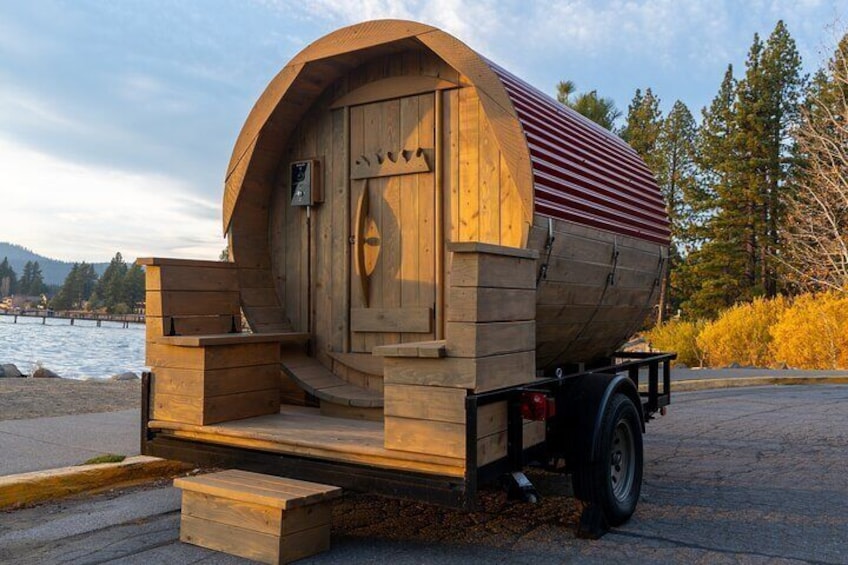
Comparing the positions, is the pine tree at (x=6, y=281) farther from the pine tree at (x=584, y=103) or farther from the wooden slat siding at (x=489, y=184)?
the wooden slat siding at (x=489, y=184)

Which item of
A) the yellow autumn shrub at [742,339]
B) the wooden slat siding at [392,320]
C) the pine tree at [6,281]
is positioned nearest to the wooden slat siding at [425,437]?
the wooden slat siding at [392,320]

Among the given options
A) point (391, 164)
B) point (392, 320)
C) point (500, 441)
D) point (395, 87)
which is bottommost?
point (500, 441)

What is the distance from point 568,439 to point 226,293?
3.06 meters

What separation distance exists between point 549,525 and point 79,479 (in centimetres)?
365

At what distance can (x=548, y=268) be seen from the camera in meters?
4.63

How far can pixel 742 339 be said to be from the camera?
21.5 meters

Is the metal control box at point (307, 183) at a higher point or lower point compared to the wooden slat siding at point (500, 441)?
higher

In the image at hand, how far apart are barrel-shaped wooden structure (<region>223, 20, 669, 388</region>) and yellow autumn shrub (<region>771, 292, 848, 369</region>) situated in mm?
15595

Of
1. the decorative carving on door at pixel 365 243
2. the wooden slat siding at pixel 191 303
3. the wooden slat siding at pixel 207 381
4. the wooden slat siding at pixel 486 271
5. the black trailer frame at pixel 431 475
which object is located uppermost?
the decorative carving on door at pixel 365 243

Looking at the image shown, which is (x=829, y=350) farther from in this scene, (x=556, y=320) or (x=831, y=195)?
(x=556, y=320)

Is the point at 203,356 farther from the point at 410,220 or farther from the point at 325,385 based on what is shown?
the point at 410,220

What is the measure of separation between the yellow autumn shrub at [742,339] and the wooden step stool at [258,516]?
19.4 meters

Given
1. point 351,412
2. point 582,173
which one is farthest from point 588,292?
point 351,412

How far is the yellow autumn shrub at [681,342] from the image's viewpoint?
22.8 meters
